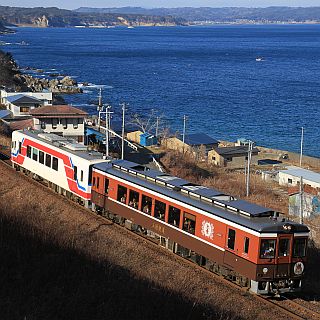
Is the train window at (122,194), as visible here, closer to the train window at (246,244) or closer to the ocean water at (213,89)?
the train window at (246,244)

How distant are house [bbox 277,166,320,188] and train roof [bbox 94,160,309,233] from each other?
18.1 m

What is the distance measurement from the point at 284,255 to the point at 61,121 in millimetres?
23618

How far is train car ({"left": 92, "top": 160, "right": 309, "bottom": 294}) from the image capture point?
12625mm

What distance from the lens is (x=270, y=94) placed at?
74125 mm

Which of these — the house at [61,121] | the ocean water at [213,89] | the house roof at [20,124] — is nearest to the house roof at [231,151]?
the ocean water at [213,89]

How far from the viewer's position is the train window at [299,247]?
13.0 metres

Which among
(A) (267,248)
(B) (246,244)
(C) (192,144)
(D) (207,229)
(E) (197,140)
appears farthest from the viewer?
(E) (197,140)

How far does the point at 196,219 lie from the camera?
1415 centimetres

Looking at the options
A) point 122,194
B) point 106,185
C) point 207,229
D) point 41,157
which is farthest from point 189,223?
point 41,157

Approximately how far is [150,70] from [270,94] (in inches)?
1208

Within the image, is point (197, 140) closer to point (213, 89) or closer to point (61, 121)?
point (61, 121)

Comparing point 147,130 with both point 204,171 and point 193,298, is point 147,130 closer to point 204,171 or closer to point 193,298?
point 204,171

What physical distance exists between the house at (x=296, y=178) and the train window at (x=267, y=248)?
21.4 m

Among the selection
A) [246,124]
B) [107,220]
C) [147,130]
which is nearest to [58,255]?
[107,220]
